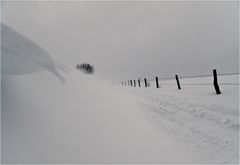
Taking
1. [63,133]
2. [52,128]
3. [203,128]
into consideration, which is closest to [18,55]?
[52,128]

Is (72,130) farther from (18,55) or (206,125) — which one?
(206,125)

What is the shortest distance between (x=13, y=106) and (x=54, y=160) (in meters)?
1.40

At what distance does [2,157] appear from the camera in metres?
2.95

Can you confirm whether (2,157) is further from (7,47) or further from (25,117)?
(7,47)

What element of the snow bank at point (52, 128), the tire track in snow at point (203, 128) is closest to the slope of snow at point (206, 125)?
the tire track in snow at point (203, 128)

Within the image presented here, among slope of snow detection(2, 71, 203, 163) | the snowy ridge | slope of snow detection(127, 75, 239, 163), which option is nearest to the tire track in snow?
slope of snow detection(127, 75, 239, 163)

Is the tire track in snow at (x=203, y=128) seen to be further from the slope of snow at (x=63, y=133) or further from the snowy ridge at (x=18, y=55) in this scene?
the snowy ridge at (x=18, y=55)

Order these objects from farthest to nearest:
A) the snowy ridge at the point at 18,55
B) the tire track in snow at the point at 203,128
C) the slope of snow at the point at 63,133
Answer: the tire track in snow at the point at 203,128, the snowy ridge at the point at 18,55, the slope of snow at the point at 63,133

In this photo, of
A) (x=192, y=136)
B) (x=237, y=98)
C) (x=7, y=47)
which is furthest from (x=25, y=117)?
(x=237, y=98)

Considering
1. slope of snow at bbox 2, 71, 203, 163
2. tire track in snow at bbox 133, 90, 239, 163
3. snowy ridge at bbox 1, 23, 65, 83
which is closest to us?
slope of snow at bbox 2, 71, 203, 163

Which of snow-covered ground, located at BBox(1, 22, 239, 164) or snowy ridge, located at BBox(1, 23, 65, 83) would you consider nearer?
snow-covered ground, located at BBox(1, 22, 239, 164)

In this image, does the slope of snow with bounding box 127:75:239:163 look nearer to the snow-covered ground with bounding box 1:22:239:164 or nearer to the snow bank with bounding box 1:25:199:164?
the snow-covered ground with bounding box 1:22:239:164

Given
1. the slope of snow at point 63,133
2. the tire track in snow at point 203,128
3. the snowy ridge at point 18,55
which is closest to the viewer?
the slope of snow at point 63,133

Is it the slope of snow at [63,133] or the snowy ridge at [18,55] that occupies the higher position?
the snowy ridge at [18,55]
